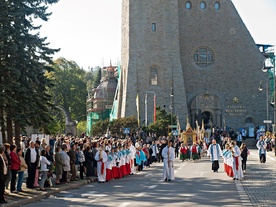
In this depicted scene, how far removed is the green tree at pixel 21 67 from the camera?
24.3 metres

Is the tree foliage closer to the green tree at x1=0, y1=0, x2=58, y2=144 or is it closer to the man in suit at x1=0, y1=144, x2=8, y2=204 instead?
the green tree at x1=0, y1=0, x2=58, y2=144

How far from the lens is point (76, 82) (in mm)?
94750

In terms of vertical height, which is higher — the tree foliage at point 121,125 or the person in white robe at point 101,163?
the tree foliage at point 121,125

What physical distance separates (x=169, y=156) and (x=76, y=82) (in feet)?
230

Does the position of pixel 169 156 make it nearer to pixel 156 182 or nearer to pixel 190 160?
pixel 156 182

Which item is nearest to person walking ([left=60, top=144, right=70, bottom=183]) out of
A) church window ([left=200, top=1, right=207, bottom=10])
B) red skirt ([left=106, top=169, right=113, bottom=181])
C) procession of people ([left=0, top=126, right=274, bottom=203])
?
procession of people ([left=0, top=126, right=274, bottom=203])

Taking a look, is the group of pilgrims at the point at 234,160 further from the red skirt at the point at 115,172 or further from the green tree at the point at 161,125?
the green tree at the point at 161,125

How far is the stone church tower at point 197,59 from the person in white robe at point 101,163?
44466 millimetres

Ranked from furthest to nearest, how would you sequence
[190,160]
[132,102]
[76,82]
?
[76,82] < [132,102] < [190,160]

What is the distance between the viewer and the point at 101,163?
25.9 meters

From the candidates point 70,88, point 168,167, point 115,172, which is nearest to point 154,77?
point 70,88

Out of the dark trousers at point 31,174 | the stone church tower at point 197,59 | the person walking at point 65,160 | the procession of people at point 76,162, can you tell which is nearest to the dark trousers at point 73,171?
the procession of people at point 76,162

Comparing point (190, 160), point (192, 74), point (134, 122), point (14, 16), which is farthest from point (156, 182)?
point (192, 74)

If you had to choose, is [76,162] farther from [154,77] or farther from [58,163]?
[154,77]
